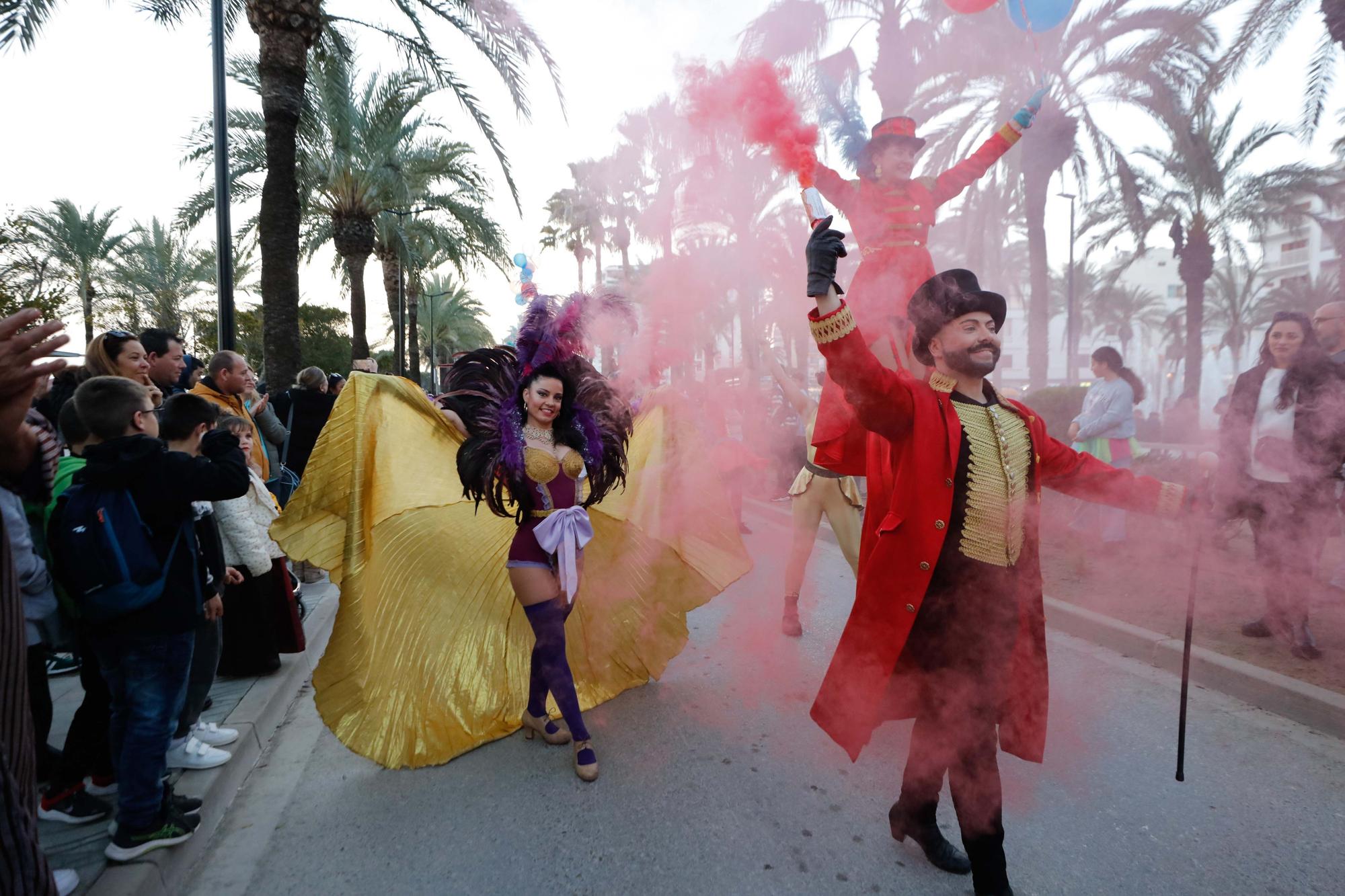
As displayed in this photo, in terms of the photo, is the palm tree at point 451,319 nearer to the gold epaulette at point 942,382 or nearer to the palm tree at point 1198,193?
the palm tree at point 1198,193

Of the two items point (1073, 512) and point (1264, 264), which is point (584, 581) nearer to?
point (1073, 512)

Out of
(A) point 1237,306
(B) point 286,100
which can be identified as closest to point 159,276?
(B) point 286,100

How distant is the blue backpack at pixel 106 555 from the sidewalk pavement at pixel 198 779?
696 mm

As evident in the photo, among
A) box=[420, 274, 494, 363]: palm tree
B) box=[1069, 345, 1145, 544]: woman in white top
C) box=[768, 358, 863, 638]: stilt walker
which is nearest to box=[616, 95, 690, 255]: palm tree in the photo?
box=[768, 358, 863, 638]: stilt walker

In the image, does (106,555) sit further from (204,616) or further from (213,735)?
(213,735)

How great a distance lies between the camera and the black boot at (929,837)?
8.40 feet

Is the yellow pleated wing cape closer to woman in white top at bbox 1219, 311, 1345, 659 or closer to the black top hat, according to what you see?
the black top hat

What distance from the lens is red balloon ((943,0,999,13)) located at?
350 centimetres

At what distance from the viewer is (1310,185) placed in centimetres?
1402

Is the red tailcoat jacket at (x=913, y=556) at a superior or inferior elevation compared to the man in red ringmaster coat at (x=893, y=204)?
inferior

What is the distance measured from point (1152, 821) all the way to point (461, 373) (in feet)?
11.1

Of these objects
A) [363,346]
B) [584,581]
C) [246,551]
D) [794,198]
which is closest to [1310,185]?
[794,198]

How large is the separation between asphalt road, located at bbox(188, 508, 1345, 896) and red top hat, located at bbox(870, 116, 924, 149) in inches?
111

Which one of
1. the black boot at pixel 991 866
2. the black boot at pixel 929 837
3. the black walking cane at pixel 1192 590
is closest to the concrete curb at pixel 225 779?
the black boot at pixel 929 837
